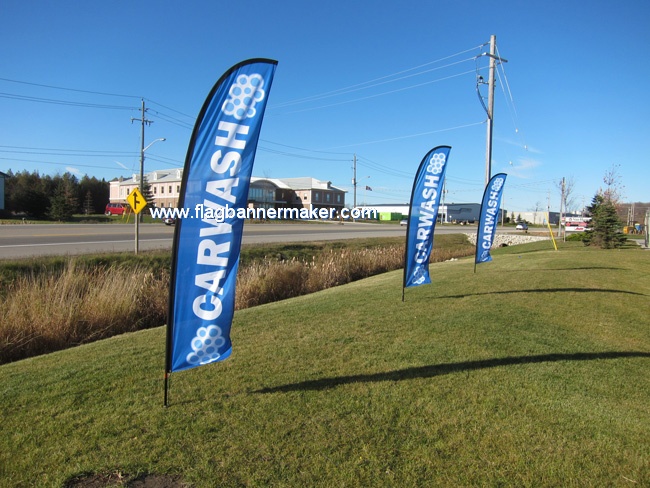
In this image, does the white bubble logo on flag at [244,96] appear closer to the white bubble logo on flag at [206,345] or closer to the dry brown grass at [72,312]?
the white bubble logo on flag at [206,345]

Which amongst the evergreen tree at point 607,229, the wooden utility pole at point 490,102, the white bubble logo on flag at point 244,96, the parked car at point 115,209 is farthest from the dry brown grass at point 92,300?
the parked car at point 115,209

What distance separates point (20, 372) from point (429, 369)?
4.87 metres

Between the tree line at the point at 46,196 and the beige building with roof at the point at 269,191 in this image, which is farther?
the beige building with roof at the point at 269,191

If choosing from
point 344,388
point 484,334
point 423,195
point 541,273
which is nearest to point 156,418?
point 344,388

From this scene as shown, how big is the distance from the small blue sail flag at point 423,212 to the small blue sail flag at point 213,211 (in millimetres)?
5425

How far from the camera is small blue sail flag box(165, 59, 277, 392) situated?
4.00m

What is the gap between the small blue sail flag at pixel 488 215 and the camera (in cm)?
1307

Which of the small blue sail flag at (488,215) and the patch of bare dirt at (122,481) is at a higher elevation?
the small blue sail flag at (488,215)

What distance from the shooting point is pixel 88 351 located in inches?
256

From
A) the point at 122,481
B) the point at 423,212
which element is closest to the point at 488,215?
the point at 423,212

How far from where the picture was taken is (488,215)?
13219 millimetres

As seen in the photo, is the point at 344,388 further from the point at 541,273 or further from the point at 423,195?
the point at 541,273

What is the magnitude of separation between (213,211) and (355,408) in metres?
2.21

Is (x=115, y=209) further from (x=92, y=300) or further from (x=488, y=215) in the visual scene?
(x=488, y=215)
